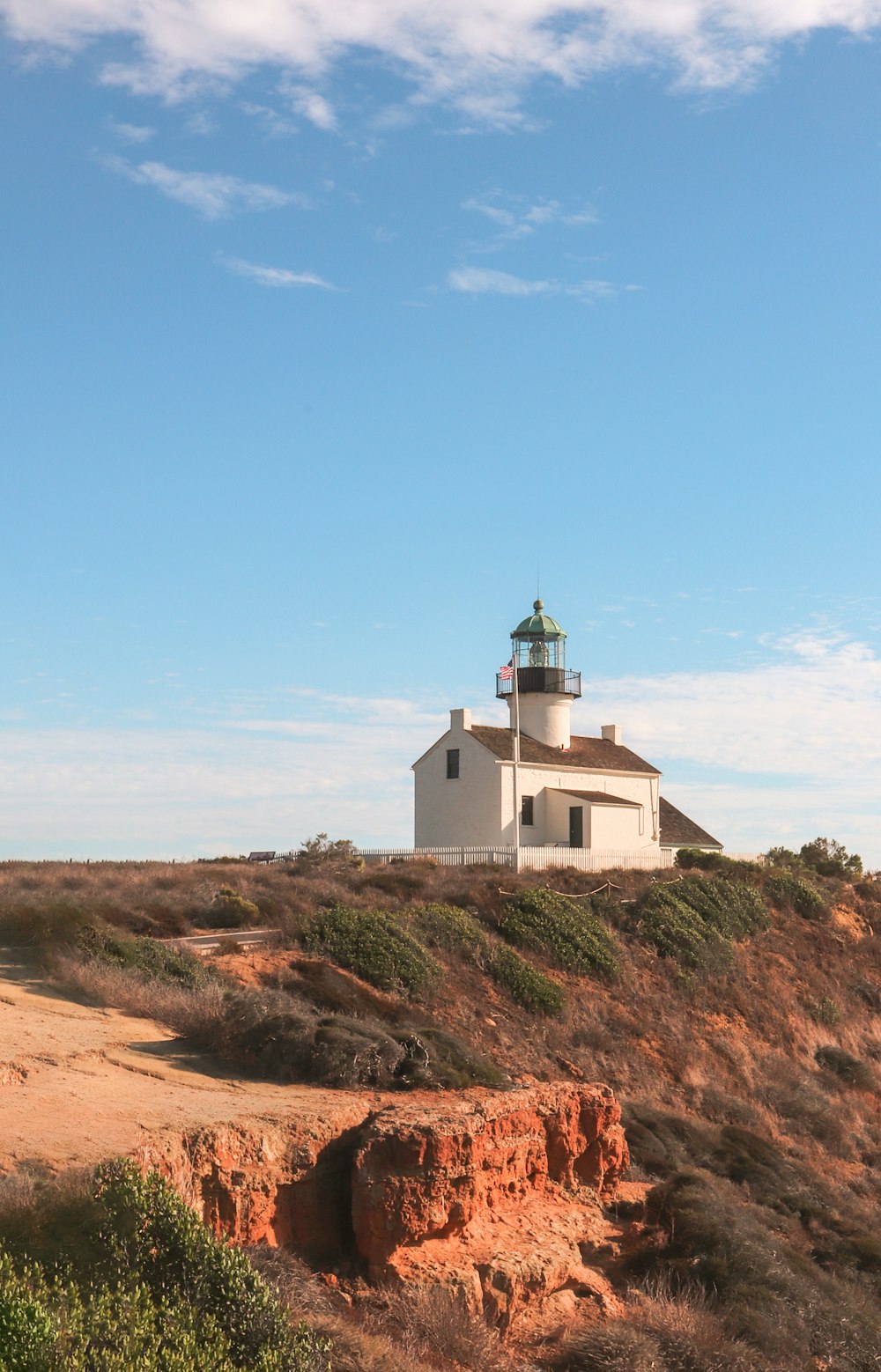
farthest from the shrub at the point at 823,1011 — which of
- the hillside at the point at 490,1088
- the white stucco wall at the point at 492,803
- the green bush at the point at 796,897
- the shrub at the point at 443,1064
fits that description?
the shrub at the point at 443,1064

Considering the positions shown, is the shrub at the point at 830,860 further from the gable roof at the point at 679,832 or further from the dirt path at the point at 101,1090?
the dirt path at the point at 101,1090

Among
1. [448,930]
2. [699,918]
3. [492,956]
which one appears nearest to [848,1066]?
[699,918]

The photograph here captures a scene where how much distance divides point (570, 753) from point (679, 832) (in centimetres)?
626

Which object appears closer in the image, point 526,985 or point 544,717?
point 526,985

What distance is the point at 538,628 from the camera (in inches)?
1684

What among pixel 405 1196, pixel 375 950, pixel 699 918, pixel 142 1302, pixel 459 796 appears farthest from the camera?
pixel 459 796

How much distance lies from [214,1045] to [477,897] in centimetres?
1393

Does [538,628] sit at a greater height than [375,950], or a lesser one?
greater

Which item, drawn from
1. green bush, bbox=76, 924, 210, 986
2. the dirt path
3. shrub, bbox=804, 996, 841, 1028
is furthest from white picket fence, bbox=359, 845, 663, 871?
the dirt path

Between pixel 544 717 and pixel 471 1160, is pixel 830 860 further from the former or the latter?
pixel 471 1160

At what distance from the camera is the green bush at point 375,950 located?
2033cm

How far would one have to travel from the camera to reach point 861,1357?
11.0 metres

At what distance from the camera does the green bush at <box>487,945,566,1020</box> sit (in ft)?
73.4

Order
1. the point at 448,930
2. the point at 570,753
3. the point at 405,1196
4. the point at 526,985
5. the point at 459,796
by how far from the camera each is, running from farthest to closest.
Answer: the point at 570,753 → the point at 459,796 → the point at 448,930 → the point at 526,985 → the point at 405,1196
